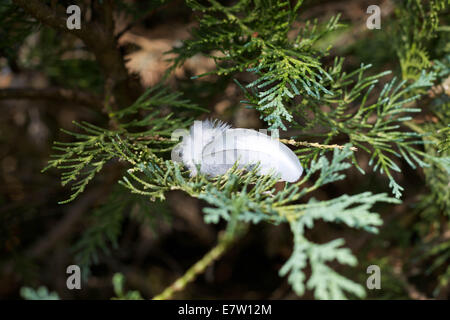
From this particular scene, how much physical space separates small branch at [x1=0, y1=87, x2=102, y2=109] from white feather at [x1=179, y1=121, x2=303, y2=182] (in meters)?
0.48

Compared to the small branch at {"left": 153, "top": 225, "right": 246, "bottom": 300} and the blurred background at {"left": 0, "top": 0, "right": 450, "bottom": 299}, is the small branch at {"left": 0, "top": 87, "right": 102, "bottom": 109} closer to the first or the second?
the blurred background at {"left": 0, "top": 0, "right": 450, "bottom": 299}

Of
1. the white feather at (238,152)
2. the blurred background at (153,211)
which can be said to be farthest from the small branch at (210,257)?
the blurred background at (153,211)

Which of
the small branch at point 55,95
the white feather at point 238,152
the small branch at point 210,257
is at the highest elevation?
the small branch at point 55,95

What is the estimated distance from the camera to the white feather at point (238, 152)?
0.76 meters

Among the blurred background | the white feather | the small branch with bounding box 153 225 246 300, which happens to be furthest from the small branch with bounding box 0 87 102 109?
the small branch with bounding box 153 225 246 300

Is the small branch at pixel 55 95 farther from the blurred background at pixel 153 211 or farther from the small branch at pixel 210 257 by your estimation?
the small branch at pixel 210 257

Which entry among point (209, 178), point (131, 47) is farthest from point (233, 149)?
point (131, 47)

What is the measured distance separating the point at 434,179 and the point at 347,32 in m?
Result: 1.10

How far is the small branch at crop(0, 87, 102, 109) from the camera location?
1.16 m

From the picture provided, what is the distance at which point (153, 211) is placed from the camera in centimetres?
141

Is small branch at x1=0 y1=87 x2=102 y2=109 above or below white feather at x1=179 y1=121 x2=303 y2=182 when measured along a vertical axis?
above

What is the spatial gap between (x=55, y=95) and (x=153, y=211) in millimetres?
533
